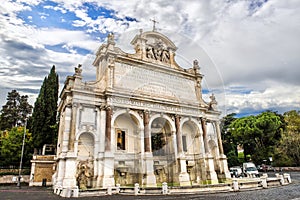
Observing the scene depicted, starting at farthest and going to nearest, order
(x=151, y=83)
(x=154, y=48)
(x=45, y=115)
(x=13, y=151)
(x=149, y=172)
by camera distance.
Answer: (x=45, y=115) < (x=13, y=151) < (x=154, y=48) < (x=151, y=83) < (x=149, y=172)

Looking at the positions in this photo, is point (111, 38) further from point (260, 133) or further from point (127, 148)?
point (260, 133)

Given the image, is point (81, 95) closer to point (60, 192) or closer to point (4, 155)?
point (60, 192)

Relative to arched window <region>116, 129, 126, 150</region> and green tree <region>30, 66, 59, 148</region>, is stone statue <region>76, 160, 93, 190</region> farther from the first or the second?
green tree <region>30, 66, 59, 148</region>

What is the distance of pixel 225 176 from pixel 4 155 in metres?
30.9

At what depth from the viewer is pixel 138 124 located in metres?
23.7

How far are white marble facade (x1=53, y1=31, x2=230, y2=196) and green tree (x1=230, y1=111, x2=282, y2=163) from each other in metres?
16.6

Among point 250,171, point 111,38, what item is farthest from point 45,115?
point 250,171

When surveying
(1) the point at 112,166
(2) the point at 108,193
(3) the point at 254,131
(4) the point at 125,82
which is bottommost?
(2) the point at 108,193

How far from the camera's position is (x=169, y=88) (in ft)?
89.9

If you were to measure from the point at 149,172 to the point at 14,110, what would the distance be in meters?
38.4

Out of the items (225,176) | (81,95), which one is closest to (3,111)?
(81,95)

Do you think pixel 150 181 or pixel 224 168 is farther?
pixel 224 168

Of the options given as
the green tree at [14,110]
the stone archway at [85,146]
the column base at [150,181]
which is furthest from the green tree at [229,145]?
the green tree at [14,110]

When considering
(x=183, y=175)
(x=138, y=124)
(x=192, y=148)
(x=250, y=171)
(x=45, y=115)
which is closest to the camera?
(x=183, y=175)
